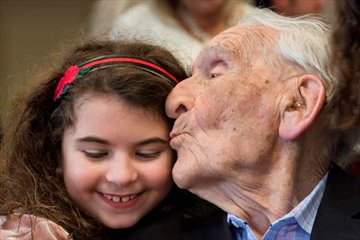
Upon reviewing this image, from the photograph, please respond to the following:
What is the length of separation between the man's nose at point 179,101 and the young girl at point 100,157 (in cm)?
3

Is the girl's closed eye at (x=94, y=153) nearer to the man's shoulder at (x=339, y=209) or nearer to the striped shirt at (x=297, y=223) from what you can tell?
the striped shirt at (x=297, y=223)

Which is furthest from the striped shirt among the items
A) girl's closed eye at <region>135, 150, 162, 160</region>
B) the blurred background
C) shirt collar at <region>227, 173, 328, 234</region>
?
the blurred background

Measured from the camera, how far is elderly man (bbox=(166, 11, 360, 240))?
1952mm

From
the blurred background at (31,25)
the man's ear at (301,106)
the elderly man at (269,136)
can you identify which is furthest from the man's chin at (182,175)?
the blurred background at (31,25)

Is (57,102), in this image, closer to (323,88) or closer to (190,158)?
(190,158)

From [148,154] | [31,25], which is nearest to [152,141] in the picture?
[148,154]

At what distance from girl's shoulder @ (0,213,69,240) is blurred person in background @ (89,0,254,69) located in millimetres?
940

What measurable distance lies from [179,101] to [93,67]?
0.28 m

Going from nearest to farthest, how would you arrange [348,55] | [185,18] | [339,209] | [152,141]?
[348,55] → [339,209] → [152,141] → [185,18]

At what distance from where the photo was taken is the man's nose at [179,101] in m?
2.05

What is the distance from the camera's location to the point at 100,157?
2037 millimetres

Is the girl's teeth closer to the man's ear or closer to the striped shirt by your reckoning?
the striped shirt

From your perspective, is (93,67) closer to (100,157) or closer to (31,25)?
(100,157)

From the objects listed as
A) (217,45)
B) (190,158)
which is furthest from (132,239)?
(217,45)
